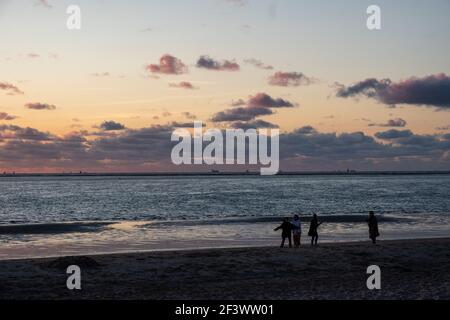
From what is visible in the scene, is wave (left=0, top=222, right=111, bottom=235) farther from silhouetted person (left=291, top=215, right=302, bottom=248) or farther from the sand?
silhouetted person (left=291, top=215, right=302, bottom=248)

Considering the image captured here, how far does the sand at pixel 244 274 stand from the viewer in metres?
18.0

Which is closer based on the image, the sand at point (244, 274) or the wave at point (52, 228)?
the sand at point (244, 274)

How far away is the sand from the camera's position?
18.0 m

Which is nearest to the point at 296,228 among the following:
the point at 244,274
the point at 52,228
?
the point at 244,274

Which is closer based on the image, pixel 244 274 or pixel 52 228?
pixel 244 274

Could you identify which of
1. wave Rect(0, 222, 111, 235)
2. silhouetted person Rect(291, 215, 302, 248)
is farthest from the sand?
wave Rect(0, 222, 111, 235)

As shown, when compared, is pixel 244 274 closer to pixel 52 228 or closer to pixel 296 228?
pixel 296 228

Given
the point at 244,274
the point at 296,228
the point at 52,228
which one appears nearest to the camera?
the point at 244,274

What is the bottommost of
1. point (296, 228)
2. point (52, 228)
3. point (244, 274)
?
point (52, 228)

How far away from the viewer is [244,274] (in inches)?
886

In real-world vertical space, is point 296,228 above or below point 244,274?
above

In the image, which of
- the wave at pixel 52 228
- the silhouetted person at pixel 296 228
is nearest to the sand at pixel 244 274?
the silhouetted person at pixel 296 228

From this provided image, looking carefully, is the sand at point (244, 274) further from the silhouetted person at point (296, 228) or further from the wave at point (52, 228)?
the wave at point (52, 228)

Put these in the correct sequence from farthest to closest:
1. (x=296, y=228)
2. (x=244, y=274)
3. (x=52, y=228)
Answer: (x=52, y=228)
(x=296, y=228)
(x=244, y=274)
